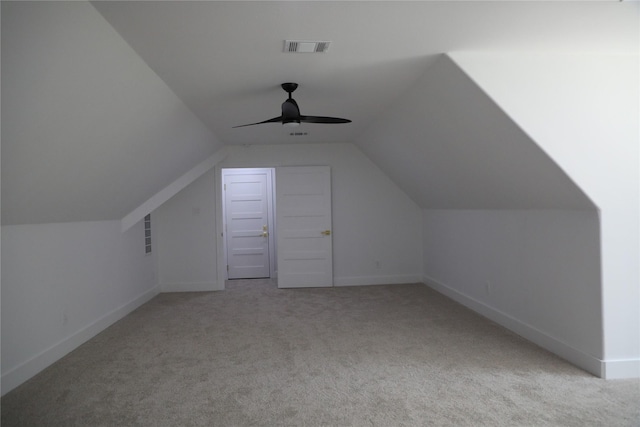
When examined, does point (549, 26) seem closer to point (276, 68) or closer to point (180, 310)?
point (276, 68)

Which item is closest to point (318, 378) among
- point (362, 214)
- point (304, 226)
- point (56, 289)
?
point (56, 289)

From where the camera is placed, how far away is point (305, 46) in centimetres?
336

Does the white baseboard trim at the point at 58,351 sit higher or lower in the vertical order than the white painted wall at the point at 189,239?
lower

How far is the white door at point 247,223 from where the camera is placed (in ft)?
28.9

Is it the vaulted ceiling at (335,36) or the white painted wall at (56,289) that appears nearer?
the vaulted ceiling at (335,36)

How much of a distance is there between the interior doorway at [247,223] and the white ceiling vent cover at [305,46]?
18.0 ft

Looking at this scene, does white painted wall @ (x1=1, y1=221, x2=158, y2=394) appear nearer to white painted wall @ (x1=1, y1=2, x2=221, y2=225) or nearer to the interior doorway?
white painted wall @ (x1=1, y1=2, x2=221, y2=225)

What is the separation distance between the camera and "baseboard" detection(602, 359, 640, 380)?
11.6 feet

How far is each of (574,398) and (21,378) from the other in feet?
14.2

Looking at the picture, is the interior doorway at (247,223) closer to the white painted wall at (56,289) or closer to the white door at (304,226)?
the white door at (304,226)

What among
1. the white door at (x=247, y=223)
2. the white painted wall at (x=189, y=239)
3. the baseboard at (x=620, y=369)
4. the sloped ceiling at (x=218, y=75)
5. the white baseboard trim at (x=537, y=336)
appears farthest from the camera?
the white door at (x=247, y=223)

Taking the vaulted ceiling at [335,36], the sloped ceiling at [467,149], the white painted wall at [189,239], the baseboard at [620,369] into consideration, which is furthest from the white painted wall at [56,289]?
the baseboard at [620,369]

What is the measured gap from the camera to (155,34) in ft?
10.0

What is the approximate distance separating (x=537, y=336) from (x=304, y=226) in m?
4.33
